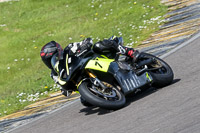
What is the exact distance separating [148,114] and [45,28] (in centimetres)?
1305

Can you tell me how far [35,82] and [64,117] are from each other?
459 cm

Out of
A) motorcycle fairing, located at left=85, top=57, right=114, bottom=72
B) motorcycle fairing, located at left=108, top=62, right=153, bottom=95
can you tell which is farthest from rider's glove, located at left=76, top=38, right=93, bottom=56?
motorcycle fairing, located at left=108, top=62, right=153, bottom=95

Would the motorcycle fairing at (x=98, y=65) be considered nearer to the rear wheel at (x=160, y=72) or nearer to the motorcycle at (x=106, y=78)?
the motorcycle at (x=106, y=78)

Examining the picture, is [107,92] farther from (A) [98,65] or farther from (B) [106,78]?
(A) [98,65]

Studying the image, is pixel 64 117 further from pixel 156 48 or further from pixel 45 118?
pixel 156 48

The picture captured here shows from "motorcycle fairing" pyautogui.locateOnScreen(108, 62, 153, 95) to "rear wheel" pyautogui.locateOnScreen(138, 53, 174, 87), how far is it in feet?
0.59

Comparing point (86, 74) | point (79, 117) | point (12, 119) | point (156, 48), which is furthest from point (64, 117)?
point (156, 48)

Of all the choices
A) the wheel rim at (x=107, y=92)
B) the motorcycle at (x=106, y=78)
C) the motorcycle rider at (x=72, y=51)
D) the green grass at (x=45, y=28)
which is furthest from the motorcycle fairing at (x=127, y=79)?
the green grass at (x=45, y=28)

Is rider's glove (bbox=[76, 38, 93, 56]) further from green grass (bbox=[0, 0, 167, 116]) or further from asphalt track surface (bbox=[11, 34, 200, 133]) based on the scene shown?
green grass (bbox=[0, 0, 167, 116])

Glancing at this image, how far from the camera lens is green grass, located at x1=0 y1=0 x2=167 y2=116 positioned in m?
12.9

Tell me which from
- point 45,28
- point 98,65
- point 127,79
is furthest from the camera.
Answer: point 45,28

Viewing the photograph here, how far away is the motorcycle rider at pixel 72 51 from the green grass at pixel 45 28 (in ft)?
9.93

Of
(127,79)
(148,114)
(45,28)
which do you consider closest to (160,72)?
(127,79)

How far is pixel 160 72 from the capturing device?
8.09m
